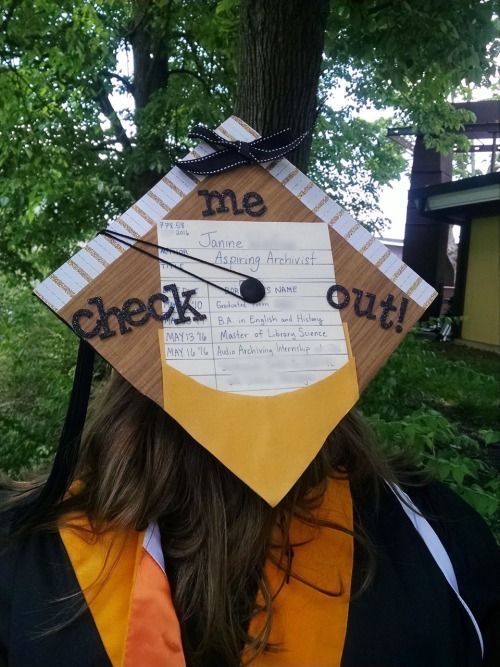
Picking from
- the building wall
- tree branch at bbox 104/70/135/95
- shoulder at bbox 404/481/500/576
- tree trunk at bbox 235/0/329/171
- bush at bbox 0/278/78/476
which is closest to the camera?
shoulder at bbox 404/481/500/576

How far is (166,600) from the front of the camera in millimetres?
982

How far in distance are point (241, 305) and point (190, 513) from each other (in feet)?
1.12

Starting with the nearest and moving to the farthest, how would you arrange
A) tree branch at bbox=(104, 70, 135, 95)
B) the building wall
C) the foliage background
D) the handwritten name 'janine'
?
1. the handwritten name 'janine'
2. the foliage background
3. tree branch at bbox=(104, 70, 135, 95)
4. the building wall

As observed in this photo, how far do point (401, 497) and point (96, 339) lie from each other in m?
0.61

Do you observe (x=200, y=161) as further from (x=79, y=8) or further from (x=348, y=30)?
(x=79, y=8)

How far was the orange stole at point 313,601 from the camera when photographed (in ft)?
3.35

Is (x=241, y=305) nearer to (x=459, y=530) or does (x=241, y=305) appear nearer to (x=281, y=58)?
(x=459, y=530)

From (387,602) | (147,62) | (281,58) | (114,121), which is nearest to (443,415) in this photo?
(114,121)

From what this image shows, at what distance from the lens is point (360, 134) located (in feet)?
27.9

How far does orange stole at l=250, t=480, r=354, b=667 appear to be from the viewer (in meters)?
1.02

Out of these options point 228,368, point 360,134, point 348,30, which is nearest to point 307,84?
point 348,30

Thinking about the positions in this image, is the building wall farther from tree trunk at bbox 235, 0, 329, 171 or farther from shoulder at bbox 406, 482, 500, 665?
shoulder at bbox 406, 482, 500, 665

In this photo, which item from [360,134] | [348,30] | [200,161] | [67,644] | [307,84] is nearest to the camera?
[67,644]

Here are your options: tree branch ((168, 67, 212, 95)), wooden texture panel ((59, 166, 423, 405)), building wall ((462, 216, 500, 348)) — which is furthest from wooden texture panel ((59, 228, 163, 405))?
building wall ((462, 216, 500, 348))
